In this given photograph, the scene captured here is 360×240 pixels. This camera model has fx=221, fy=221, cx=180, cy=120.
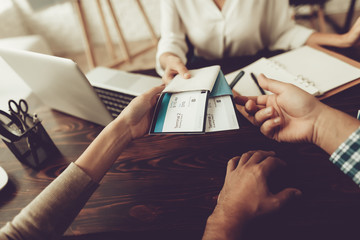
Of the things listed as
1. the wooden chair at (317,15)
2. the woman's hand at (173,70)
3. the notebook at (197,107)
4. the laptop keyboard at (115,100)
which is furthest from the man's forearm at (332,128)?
the wooden chair at (317,15)

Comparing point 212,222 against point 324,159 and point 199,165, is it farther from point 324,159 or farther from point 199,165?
point 324,159

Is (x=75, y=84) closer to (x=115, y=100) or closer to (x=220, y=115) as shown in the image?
(x=115, y=100)

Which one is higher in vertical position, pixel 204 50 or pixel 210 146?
pixel 204 50

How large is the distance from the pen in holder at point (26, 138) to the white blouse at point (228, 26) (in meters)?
0.54

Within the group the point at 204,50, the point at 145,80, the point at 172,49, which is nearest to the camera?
the point at 145,80

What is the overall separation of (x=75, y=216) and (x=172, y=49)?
0.82 m

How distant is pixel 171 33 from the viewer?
44.5 inches

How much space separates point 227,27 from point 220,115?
0.69m

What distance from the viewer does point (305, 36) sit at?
100 cm

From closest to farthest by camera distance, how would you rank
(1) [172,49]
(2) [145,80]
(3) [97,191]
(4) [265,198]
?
(4) [265,198], (3) [97,191], (2) [145,80], (1) [172,49]

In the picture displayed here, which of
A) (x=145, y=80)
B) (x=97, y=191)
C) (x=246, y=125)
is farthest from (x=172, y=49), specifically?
(x=97, y=191)

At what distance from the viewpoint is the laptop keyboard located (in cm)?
89

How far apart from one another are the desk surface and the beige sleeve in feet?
0.18

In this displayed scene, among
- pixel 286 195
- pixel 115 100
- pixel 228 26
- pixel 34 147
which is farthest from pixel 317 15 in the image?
pixel 34 147
